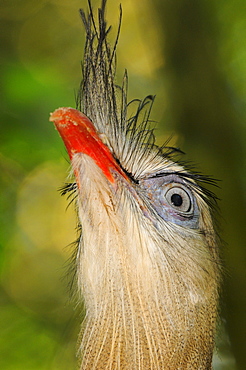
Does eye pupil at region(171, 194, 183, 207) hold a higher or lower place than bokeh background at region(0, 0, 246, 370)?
lower

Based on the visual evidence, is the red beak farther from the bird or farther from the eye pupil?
the eye pupil

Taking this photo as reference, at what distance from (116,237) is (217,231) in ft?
1.47

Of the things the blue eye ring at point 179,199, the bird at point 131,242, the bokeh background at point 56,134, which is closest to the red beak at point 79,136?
the bird at point 131,242

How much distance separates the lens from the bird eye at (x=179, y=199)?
1126 mm

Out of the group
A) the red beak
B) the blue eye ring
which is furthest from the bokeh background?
the red beak

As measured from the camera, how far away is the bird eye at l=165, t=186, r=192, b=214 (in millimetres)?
1126

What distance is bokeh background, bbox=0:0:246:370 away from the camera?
48.1 inches

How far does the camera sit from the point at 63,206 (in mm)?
1882

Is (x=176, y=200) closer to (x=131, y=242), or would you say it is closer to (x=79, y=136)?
(x=131, y=242)

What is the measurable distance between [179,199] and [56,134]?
1.83 feet

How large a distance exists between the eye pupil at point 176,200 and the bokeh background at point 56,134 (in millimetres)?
179

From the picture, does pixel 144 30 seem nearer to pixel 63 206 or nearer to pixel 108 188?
pixel 63 206

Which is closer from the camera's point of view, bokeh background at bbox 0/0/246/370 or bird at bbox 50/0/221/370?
bird at bbox 50/0/221/370

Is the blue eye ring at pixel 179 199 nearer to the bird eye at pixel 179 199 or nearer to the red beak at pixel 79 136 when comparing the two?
the bird eye at pixel 179 199
